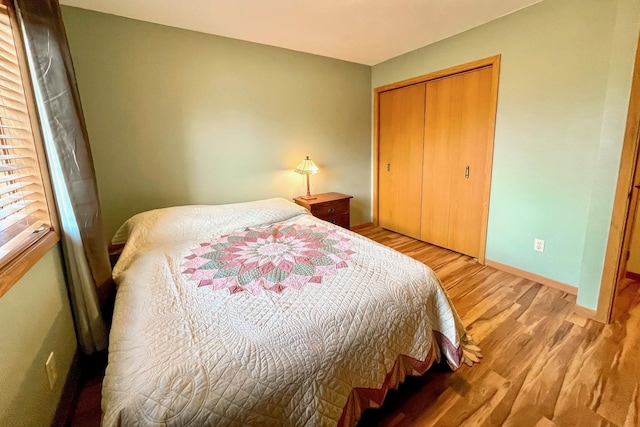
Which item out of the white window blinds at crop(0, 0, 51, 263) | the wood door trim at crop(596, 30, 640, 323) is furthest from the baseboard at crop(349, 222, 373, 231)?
the white window blinds at crop(0, 0, 51, 263)

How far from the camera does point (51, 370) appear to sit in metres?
1.18

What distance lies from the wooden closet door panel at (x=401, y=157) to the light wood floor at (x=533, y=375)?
59.1 inches

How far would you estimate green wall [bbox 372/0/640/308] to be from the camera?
1.74m

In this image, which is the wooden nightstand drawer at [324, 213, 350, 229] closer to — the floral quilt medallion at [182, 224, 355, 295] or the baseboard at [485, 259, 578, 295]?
the floral quilt medallion at [182, 224, 355, 295]

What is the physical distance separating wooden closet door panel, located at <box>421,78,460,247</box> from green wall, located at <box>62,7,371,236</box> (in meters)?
0.99

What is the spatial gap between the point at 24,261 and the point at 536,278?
3256 mm

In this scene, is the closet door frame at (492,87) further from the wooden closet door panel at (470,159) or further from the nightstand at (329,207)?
the nightstand at (329,207)

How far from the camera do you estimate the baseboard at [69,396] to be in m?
1.20

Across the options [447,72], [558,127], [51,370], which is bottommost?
[51,370]

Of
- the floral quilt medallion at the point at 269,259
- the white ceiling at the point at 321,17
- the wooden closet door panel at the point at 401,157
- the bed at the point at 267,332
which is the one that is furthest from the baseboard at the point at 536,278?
the white ceiling at the point at 321,17

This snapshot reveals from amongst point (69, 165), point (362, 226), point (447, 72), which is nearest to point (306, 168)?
point (362, 226)

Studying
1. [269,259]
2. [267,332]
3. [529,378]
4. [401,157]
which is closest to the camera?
[267,332]

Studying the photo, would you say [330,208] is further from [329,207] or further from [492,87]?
[492,87]

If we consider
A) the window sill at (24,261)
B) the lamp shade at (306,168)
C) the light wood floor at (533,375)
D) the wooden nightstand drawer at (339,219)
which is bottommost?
the light wood floor at (533,375)
